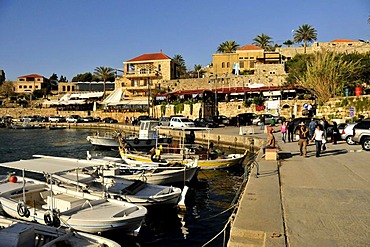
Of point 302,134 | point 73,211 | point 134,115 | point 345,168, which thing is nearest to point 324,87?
point 302,134

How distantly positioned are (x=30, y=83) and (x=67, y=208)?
12789 centimetres

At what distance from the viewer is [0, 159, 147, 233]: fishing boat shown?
32.8 ft

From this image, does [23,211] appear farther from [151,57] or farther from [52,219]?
[151,57]

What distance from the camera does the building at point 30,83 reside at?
12462 cm

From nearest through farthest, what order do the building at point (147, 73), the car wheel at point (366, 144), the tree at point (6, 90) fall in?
the car wheel at point (366, 144), the building at point (147, 73), the tree at point (6, 90)

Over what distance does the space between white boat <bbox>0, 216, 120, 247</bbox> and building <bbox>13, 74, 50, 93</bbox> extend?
123002 millimetres

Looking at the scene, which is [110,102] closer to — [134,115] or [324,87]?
[134,115]

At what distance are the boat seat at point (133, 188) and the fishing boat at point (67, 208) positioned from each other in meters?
1.23

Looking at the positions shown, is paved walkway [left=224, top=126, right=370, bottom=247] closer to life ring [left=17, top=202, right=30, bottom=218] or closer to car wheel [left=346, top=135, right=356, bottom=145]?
life ring [left=17, top=202, right=30, bottom=218]

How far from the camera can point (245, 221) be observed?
7680 millimetres

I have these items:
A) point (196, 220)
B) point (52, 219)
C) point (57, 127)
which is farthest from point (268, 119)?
point (57, 127)

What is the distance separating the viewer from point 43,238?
8.72m

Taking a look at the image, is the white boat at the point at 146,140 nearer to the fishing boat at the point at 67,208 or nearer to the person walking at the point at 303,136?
the person walking at the point at 303,136

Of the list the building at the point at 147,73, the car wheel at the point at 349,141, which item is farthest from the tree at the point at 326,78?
the building at the point at 147,73
